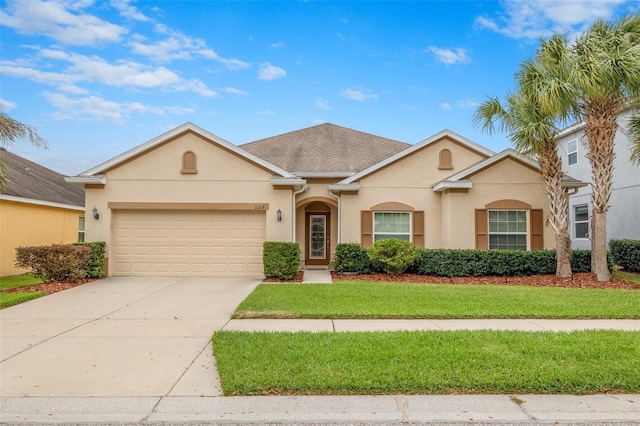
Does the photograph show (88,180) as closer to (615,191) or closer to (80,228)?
(80,228)

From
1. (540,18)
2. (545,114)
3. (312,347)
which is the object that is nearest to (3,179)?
(312,347)

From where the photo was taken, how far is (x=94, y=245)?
13.7 metres

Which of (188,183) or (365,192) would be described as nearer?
(188,183)

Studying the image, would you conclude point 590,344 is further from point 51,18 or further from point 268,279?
point 51,18

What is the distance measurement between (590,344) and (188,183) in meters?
12.1

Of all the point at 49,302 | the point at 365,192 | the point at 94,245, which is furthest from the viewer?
the point at 365,192

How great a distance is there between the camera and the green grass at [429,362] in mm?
4551

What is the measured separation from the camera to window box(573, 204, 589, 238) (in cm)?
2053

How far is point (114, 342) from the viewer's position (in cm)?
652

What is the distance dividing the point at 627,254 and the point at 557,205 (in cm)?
477

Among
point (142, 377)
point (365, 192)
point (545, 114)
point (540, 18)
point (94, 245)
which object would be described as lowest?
point (142, 377)

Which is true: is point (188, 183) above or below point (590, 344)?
above

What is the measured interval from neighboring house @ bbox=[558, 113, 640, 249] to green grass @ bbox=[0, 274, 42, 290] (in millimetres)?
19052

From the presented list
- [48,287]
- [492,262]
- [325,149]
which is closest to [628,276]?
[492,262]
